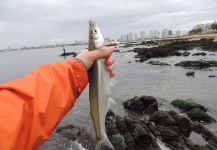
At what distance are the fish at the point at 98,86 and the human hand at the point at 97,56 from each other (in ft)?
0.18

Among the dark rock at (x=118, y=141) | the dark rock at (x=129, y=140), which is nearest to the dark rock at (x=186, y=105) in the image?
the dark rock at (x=129, y=140)

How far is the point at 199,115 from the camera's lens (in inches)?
807

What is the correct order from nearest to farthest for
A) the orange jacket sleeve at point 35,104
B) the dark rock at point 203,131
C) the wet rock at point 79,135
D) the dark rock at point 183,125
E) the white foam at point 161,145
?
the orange jacket sleeve at point 35,104, the white foam at point 161,145, the dark rock at point 203,131, the wet rock at point 79,135, the dark rock at point 183,125

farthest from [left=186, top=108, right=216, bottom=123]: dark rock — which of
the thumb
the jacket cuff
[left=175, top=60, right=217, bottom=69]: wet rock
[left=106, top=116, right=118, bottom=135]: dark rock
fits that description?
[left=175, top=60, right=217, bottom=69]: wet rock

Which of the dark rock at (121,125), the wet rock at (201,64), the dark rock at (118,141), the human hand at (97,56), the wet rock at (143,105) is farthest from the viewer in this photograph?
the wet rock at (201,64)

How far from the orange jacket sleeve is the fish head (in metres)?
0.60

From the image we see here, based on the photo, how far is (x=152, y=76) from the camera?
145 ft

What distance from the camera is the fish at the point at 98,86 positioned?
146 inches

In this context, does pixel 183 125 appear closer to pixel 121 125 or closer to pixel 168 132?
pixel 168 132

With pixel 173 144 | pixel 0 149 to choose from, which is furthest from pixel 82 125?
pixel 0 149

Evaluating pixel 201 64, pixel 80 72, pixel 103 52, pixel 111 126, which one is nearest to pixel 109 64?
pixel 103 52

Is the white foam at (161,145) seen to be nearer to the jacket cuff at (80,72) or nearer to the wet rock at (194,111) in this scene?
the wet rock at (194,111)

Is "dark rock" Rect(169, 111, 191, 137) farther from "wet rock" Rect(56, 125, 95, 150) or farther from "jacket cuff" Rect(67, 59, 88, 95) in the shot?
"jacket cuff" Rect(67, 59, 88, 95)

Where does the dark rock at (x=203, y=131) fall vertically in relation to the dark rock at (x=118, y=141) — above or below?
below
